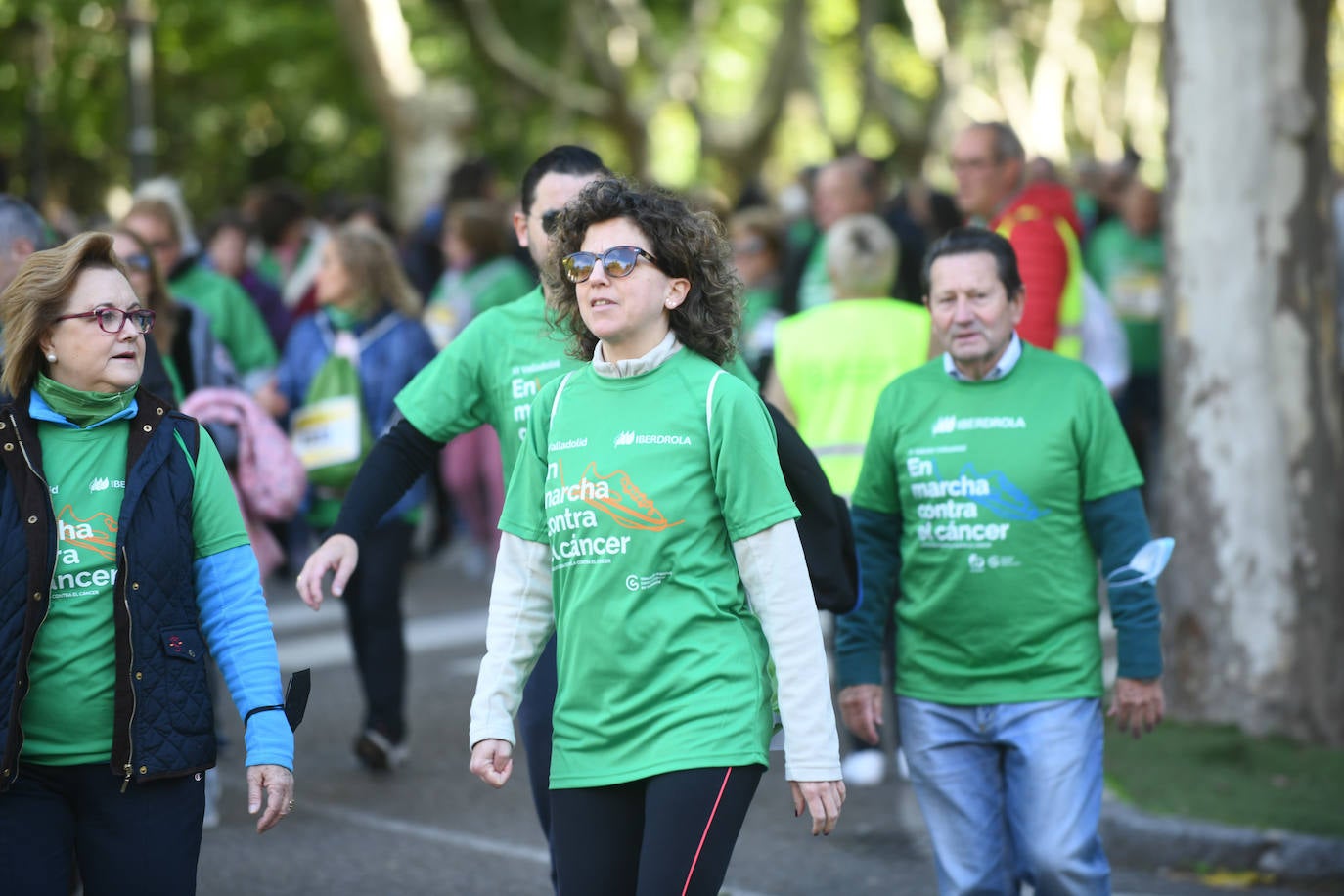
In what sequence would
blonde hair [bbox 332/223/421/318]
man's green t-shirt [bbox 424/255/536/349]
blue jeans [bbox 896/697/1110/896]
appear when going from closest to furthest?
blue jeans [bbox 896/697/1110/896]
blonde hair [bbox 332/223/421/318]
man's green t-shirt [bbox 424/255/536/349]

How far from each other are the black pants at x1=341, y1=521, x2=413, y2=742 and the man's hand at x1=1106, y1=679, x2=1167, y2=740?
3606 millimetres

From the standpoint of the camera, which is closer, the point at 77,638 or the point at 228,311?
the point at 77,638

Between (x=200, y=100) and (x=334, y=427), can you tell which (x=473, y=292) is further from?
(x=200, y=100)

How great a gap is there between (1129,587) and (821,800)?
1.34 m

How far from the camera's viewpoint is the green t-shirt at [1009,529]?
181 inches

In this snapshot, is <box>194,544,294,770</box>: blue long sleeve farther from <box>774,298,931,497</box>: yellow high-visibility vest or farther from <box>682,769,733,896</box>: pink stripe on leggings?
<box>774,298,931,497</box>: yellow high-visibility vest

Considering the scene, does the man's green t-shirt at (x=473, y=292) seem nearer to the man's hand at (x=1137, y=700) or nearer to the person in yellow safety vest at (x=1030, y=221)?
the person in yellow safety vest at (x=1030, y=221)

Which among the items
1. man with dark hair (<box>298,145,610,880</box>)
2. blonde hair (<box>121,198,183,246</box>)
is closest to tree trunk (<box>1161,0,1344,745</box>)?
man with dark hair (<box>298,145,610,880</box>)

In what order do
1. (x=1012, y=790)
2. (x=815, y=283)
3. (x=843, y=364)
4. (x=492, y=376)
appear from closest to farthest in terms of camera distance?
(x=1012, y=790) < (x=492, y=376) < (x=843, y=364) < (x=815, y=283)

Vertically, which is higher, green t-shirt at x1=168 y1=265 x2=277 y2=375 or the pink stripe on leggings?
green t-shirt at x1=168 y1=265 x2=277 y2=375

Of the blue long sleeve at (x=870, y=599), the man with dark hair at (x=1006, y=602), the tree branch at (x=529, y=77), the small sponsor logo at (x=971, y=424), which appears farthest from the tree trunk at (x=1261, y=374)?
the tree branch at (x=529, y=77)

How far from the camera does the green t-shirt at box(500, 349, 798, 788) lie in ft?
11.7

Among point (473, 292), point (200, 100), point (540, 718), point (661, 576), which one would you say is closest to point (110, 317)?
point (661, 576)

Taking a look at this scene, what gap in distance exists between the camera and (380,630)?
7566 mm
